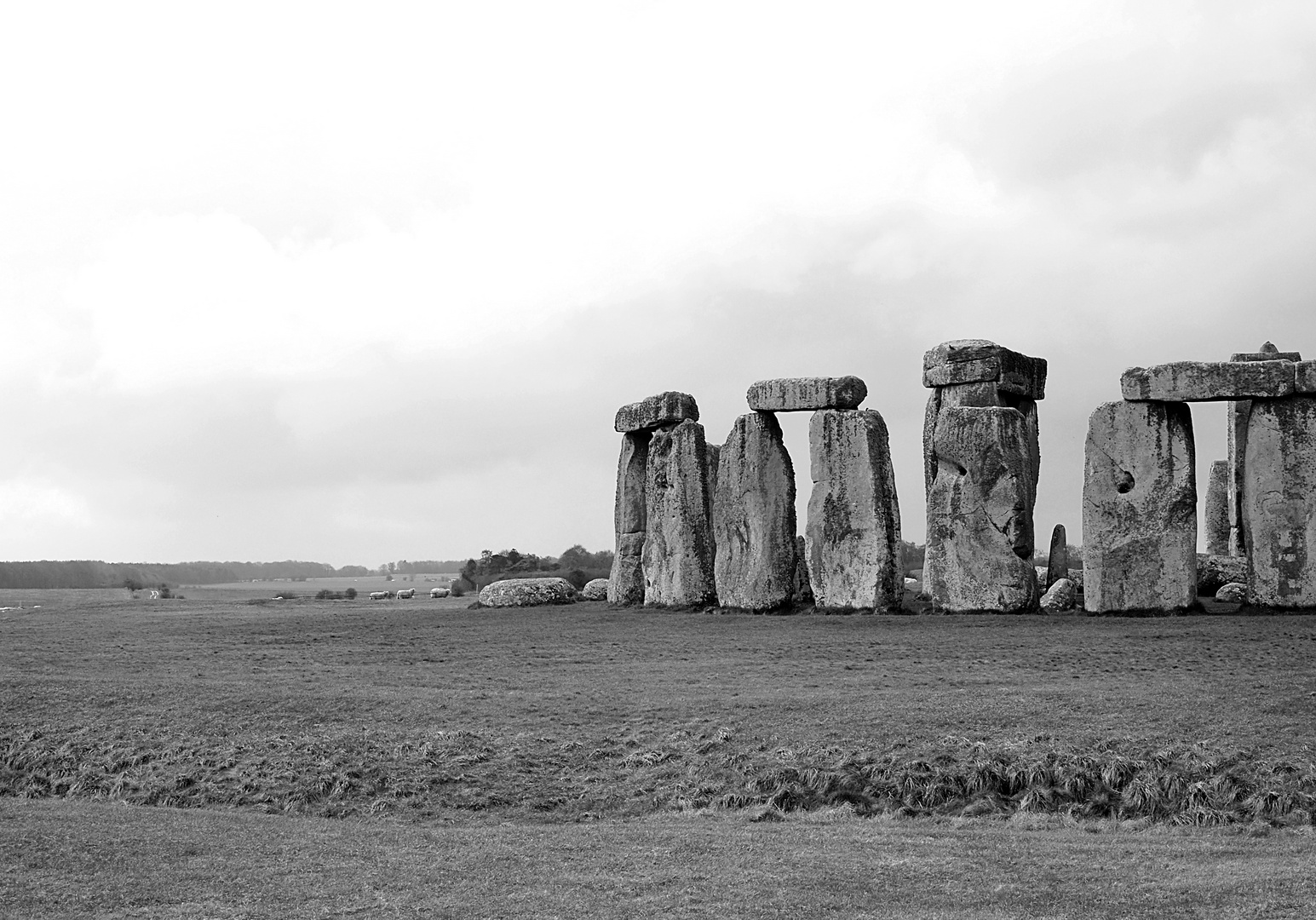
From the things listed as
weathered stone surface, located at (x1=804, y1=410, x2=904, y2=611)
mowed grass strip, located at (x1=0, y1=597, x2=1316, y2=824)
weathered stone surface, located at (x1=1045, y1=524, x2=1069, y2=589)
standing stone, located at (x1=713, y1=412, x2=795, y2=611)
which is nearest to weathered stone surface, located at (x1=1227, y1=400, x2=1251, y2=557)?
weathered stone surface, located at (x1=1045, y1=524, x2=1069, y2=589)

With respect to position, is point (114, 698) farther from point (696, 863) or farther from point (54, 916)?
point (696, 863)

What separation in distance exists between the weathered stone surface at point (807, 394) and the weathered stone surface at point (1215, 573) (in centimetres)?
774

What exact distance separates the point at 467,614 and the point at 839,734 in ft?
52.2

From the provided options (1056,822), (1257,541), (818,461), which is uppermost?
(818,461)

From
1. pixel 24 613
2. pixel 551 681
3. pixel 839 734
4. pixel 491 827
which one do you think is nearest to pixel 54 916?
pixel 491 827

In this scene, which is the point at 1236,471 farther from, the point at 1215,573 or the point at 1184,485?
the point at 1184,485

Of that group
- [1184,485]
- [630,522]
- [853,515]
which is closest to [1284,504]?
[1184,485]

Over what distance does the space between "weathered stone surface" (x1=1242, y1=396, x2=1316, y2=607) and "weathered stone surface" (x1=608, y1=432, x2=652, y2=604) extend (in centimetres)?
1270

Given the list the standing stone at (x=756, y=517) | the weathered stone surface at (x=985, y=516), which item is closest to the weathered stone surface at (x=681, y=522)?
the standing stone at (x=756, y=517)

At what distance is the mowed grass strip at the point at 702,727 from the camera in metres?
11.5

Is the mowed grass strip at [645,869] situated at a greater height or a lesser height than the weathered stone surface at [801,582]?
lesser

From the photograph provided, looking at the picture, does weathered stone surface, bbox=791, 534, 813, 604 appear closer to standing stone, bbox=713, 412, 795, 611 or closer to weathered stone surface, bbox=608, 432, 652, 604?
standing stone, bbox=713, 412, 795, 611

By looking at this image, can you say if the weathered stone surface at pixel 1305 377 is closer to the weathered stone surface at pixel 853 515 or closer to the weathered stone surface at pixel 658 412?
the weathered stone surface at pixel 853 515

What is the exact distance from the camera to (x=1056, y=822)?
35.4 feet
